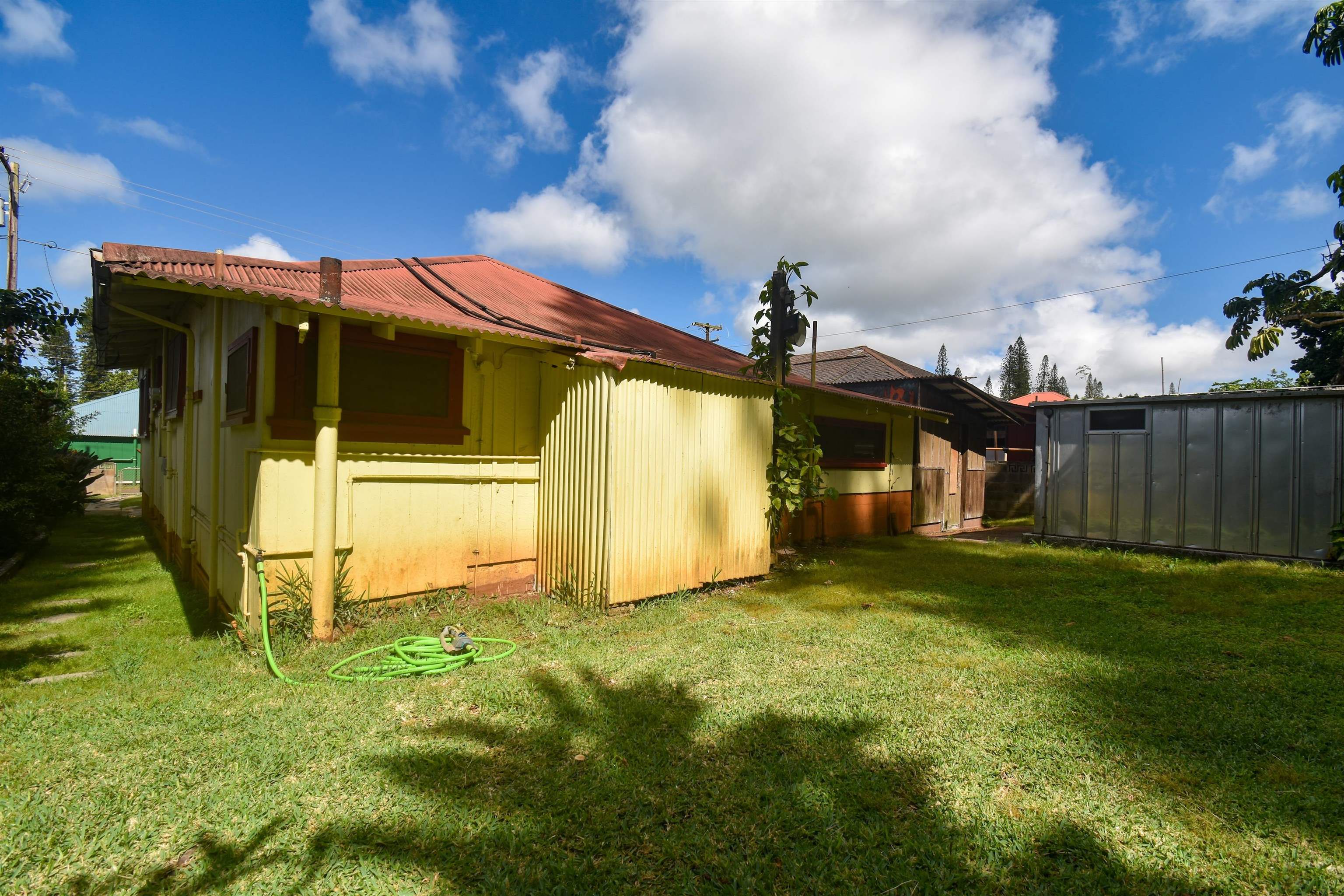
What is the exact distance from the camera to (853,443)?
35.4 ft

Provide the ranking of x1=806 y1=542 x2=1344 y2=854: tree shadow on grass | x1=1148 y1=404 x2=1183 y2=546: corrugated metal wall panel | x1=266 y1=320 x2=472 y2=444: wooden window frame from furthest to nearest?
x1=1148 y1=404 x2=1183 y2=546: corrugated metal wall panel < x1=266 y1=320 x2=472 y2=444: wooden window frame < x1=806 y1=542 x2=1344 y2=854: tree shadow on grass

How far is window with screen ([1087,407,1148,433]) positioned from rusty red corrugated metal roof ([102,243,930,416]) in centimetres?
433

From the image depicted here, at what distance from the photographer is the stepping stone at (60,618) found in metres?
5.29

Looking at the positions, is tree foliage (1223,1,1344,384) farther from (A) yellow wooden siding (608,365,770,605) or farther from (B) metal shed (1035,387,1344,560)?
(A) yellow wooden siding (608,365,770,605)

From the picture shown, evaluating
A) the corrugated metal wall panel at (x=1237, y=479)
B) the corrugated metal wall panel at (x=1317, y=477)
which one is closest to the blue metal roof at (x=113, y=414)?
the corrugated metal wall panel at (x=1237, y=479)

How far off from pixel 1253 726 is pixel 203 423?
884 cm

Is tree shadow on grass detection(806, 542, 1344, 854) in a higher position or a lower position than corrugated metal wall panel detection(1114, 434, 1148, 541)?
lower

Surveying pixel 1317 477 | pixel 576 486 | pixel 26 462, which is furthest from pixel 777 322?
pixel 26 462

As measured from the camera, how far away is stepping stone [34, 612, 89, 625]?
5.29 metres

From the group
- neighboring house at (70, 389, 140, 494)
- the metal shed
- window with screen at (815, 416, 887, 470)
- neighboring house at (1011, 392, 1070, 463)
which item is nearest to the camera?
the metal shed

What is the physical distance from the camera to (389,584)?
5055mm

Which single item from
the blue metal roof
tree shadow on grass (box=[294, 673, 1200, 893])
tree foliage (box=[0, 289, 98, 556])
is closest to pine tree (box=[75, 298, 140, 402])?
the blue metal roof

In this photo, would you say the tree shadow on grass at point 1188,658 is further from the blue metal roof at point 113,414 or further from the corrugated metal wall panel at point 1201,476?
the blue metal roof at point 113,414

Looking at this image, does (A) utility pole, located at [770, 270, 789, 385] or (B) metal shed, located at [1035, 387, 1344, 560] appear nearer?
(A) utility pole, located at [770, 270, 789, 385]
